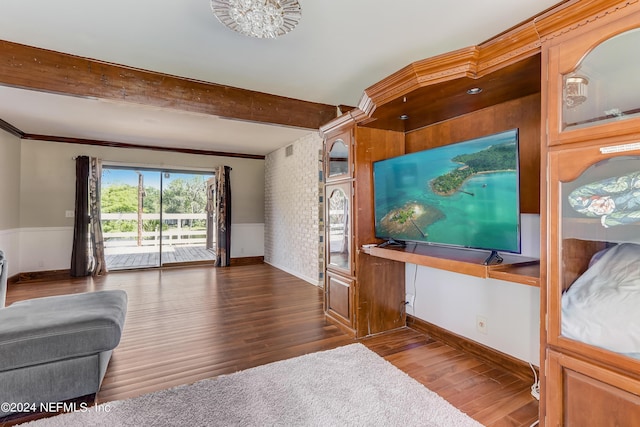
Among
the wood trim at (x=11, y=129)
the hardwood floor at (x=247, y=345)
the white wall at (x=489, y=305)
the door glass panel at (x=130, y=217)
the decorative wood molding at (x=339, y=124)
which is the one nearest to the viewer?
the hardwood floor at (x=247, y=345)

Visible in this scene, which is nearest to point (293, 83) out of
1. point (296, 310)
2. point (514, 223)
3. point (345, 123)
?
point (345, 123)

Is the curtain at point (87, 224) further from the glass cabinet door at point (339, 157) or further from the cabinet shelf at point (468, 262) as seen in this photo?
the cabinet shelf at point (468, 262)

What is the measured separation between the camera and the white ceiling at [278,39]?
1.90 metres

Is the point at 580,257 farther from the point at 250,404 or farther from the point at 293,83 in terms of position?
the point at 293,83

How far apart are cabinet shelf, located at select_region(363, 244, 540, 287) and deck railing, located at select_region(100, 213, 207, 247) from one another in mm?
5035

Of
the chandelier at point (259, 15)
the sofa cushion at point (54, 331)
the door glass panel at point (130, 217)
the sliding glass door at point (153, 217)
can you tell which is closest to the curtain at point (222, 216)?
the sliding glass door at point (153, 217)

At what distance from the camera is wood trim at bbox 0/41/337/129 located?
2.38 metres

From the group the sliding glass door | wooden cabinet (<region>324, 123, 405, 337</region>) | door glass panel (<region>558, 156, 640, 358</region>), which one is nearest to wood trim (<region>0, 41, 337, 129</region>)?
wooden cabinet (<region>324, 123, 405, 337</region>)

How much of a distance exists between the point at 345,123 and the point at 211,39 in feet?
4.32

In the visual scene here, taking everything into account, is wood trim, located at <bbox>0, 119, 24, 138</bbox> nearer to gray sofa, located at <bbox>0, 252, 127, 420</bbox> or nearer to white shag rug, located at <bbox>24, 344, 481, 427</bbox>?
gray sofa, located at <bbox>0, 252, 127, 420</bbox>

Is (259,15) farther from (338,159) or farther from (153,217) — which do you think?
A: (153,217)

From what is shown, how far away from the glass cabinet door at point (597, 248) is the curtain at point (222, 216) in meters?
5.99

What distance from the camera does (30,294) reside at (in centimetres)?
436

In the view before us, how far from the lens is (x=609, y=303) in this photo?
131cm
